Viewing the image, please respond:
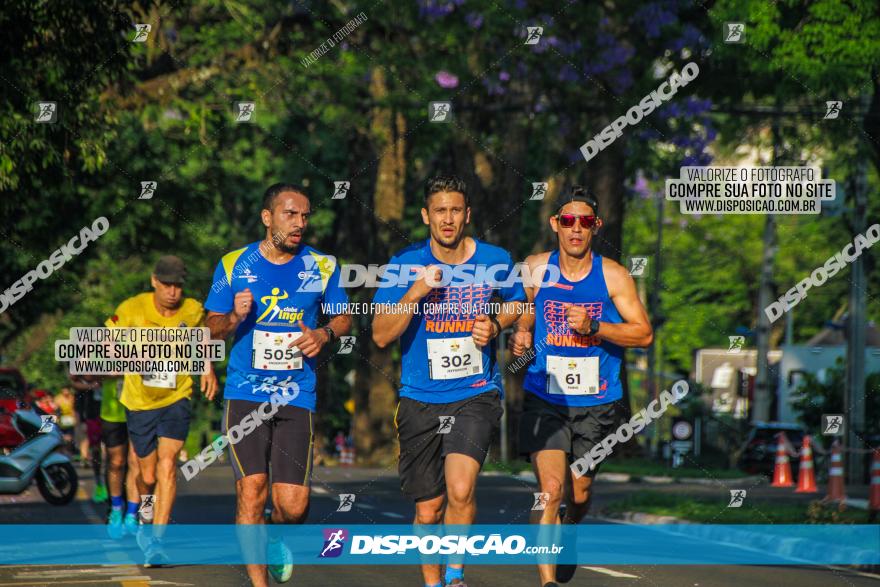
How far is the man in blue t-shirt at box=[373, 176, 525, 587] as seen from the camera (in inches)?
366

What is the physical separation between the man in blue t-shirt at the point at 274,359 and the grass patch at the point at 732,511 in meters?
8.04

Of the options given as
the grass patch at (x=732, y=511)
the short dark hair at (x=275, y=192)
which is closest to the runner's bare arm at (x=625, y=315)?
the short dark hair at (x=275, y=192)

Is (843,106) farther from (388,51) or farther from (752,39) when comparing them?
(388,51)

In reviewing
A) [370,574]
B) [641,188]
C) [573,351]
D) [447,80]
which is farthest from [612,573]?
[641,188]

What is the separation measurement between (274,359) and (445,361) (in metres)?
0.96

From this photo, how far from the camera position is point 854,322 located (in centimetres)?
2708

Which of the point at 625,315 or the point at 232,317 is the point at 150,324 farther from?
the point at 625,315

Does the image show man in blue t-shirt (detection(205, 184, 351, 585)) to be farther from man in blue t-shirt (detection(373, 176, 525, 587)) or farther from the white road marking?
the white road marking

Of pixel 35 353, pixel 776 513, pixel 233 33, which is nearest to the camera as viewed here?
pixel 776 513

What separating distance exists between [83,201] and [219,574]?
16.9 metres

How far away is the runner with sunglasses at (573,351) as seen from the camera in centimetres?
1021

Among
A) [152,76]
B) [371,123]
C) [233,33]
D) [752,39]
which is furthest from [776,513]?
[371,123]

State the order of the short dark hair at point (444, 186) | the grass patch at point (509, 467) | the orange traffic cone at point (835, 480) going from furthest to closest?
the grass patch at point (509, 467) → the orange traffic cone at point (835, 480) → the short dark hair at point (444, 186)

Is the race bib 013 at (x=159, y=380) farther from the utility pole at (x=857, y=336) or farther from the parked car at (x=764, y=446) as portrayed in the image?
the parked car at (x=764, y=446)
